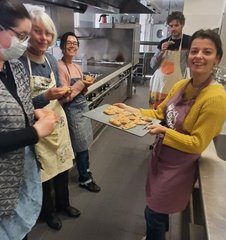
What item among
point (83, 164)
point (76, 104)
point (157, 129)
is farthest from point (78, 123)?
point (157, 129)

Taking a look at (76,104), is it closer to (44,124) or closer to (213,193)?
(44,124)

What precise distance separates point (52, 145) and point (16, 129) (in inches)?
21.7

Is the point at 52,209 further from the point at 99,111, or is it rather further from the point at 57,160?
the point at 99,111

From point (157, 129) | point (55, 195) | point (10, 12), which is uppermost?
point (10, 12)

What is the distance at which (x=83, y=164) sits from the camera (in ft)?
5.88

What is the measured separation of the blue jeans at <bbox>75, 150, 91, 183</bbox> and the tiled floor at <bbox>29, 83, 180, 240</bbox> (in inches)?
3.8

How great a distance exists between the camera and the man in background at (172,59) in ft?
6.37

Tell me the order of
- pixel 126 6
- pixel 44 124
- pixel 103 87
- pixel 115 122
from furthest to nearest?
pixel 126 6 → pixel 103 87 → pixel 115 122 → pixel 44 124

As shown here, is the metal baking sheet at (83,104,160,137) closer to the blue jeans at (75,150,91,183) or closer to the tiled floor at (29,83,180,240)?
the blue jeans at (75,150,91,183)

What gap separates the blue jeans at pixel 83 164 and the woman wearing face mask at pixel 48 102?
277mm

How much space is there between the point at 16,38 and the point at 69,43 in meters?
0.84

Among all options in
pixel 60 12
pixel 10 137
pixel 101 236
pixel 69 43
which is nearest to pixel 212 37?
pixel 10 137

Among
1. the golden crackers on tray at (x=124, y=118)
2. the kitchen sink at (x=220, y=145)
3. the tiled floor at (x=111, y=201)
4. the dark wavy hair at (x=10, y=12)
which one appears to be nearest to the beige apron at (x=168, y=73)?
the tiled floor at (x=111, y=201)

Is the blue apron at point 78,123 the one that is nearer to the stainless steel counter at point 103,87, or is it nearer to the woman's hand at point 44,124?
the stainless steel counter at point 103,87
